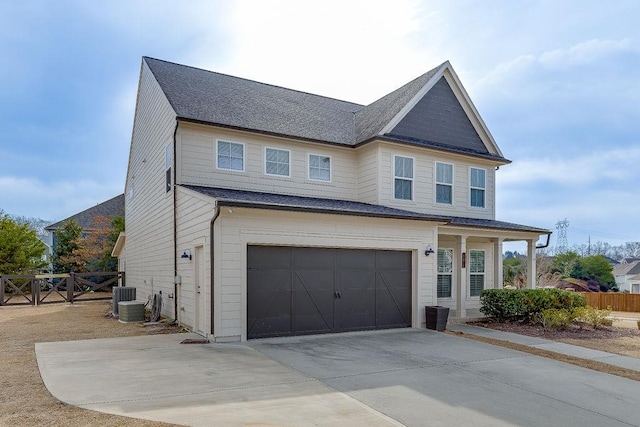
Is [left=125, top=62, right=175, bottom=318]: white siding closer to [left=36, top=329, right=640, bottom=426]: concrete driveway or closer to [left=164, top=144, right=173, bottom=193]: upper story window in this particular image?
[left=164, top=144, right=173, bottom=193]: upper story window

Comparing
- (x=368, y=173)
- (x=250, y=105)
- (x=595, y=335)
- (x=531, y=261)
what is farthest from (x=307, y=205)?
(x=531, y=261)

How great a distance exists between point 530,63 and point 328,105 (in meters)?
7.59

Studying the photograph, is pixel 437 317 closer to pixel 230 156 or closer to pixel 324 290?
pixel 324 290

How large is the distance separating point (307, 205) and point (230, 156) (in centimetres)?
328

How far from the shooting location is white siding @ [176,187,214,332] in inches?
397

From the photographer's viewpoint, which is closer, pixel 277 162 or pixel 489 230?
pixel 277 162

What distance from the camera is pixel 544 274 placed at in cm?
3378

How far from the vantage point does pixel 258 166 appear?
44.2ft

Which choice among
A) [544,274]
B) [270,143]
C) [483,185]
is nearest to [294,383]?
[270,143]

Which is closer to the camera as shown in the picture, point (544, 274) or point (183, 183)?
point (183, 183)

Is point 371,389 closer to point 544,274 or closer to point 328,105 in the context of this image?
point 328,105

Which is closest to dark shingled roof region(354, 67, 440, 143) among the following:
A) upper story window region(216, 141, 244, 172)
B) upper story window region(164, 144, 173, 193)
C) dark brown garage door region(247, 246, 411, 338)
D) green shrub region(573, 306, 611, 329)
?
upper story window region(216, 141, 244, 172)

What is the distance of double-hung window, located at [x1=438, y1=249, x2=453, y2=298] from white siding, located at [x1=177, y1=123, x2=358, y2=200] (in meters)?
3.91

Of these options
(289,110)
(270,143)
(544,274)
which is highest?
(289,110)
